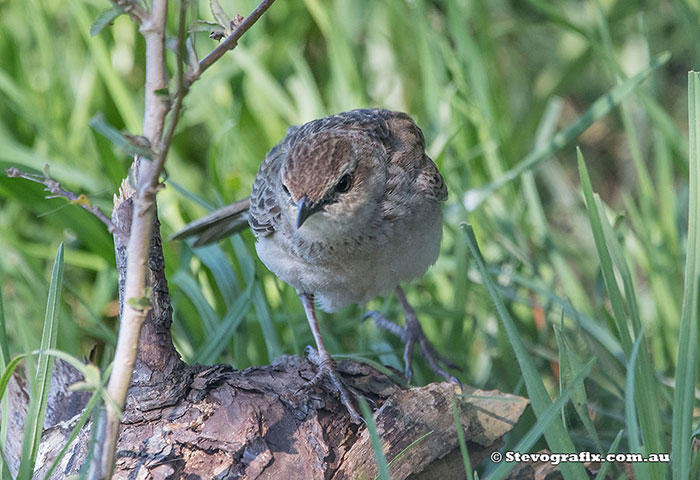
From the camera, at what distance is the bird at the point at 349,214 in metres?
3.13

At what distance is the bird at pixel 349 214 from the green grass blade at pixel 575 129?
0.85 meters

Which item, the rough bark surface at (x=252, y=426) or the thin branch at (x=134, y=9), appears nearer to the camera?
the thin branch at (x=134, y=9)

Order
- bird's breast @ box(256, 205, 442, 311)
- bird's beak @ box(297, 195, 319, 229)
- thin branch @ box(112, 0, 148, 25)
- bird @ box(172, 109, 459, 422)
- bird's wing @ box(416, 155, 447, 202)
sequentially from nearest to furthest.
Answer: thin branch @ box(112, 0, 148, 25)
bird's beak @ box(297, 195, 319, 229)
bird @ box(172, 109, 459, 422)
bird's breast @ box(256, 205, 442, 311)
bird's wing @ box(416, 155, 447, 202)

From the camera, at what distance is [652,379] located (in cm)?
250

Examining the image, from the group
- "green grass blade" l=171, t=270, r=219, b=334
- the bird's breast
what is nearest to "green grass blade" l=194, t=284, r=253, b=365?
"green grass blade" l=171, t=270, r=219, b=334

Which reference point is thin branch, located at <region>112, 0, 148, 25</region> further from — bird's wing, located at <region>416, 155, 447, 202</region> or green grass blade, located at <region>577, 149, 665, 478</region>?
bird's wing, located at <region>416, 155, 447, 202</region>

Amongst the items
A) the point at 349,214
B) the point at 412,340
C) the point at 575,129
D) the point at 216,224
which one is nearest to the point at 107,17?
the point at 349,214

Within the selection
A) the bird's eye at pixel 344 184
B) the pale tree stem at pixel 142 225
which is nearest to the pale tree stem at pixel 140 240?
the pale tree stem at pixel 142 225

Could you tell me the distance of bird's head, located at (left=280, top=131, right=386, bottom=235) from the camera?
3.08m

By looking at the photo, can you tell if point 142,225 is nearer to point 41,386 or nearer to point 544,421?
point 41,386

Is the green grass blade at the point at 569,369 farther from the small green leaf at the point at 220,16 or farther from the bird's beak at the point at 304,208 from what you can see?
the small green leaf at the point at 220,16

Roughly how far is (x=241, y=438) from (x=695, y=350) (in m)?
1.46

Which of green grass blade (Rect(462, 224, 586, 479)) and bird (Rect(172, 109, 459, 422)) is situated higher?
bird (Rect(172, 109, 459, 422))

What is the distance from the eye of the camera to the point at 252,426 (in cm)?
257
